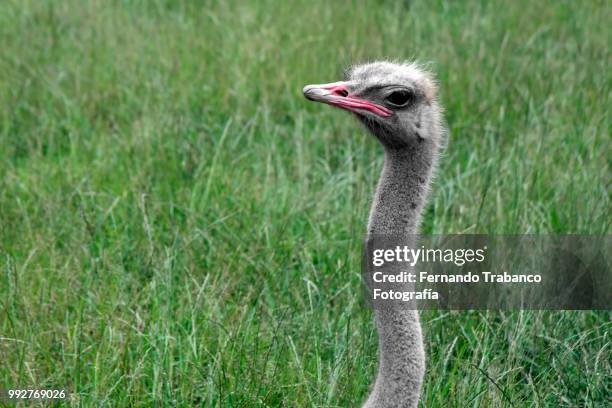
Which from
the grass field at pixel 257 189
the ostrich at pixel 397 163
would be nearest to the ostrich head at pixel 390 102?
the ostrich at pixel 397 163

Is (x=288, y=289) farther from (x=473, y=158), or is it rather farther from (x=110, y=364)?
(x=473, y=158)

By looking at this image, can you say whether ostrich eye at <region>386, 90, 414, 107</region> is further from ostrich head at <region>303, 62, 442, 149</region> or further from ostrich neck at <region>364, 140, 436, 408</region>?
ostrich neck at <region>364, 140, 436, 408</region>

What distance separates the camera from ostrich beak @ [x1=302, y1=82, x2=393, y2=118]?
9.27 ft

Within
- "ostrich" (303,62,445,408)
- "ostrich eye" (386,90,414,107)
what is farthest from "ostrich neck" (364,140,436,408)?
"ostrich eye" (386,90,414,107)

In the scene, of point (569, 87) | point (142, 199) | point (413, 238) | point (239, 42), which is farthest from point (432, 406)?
point (239, 42)

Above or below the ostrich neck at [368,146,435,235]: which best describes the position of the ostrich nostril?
above

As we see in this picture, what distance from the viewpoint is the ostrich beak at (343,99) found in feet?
9.27

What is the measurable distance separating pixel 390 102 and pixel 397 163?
18 cm

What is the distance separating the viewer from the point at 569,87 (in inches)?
223

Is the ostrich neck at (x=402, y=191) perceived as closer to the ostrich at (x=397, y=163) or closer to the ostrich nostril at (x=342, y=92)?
the ostrich at (x=397, y=163)

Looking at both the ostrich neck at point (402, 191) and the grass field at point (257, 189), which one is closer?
the ostrich neck at point (402, 191)

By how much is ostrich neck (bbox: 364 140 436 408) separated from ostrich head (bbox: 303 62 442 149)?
0.04 m

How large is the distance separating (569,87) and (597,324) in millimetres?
2241

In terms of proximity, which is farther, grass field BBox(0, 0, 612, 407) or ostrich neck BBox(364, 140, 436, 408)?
grass field BBox(0, 0, 612, 407)
